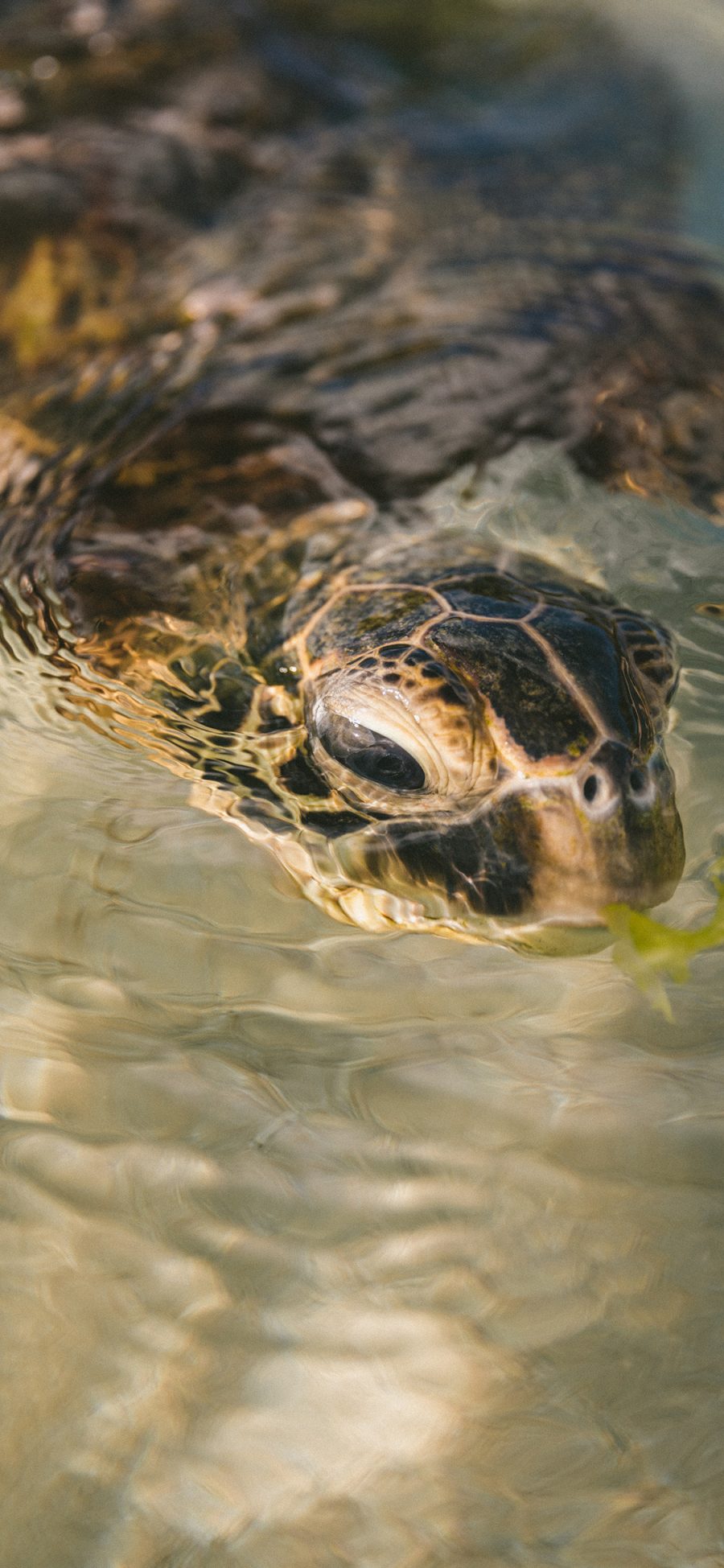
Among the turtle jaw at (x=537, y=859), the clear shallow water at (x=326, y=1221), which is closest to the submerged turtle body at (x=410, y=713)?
the turtle jaw at (x=537, y=859)

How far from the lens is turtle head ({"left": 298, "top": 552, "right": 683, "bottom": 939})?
5.27 ft

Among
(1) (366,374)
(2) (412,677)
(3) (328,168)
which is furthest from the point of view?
(3) (328,168)

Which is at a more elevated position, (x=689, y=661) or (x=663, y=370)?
(x=663, y=370)

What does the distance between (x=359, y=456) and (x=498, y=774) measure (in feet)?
3.74

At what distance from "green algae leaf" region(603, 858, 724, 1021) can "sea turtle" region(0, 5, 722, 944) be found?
0.11 feet

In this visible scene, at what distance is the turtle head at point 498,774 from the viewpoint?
1.61 meters

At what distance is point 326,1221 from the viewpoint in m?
1.47

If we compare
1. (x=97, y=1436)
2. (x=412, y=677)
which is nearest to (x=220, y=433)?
(x=412, y=677)

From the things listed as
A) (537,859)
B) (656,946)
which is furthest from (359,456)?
(656,946)

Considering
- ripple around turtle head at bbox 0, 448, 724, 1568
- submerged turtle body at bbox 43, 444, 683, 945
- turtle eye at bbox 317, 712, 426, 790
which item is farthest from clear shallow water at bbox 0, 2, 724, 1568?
turtle eye at bbox 317, 712, 426, 790

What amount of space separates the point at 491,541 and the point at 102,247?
134 cm

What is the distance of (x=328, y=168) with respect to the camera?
10.9 feet

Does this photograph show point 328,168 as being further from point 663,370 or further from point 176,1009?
point 176,1009

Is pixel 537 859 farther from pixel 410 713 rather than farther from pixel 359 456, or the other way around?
pixel 359 456
